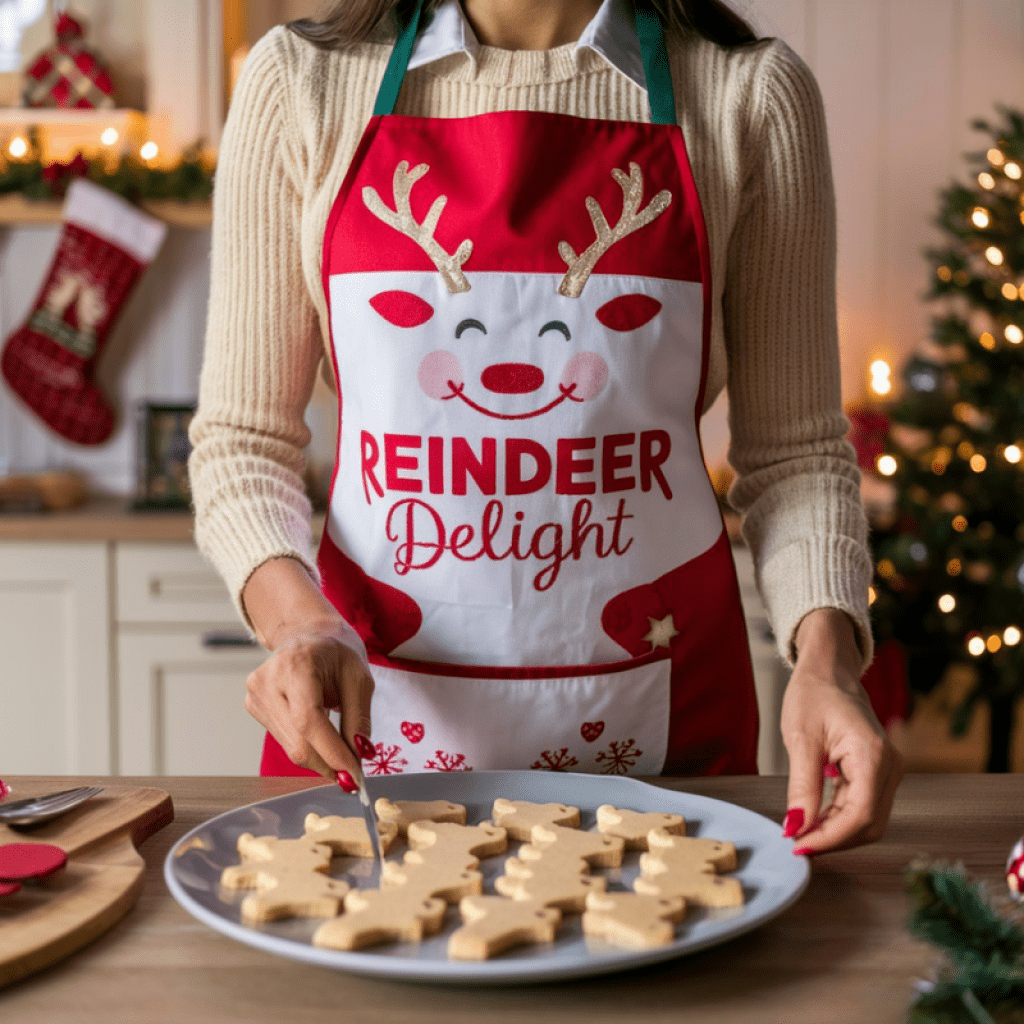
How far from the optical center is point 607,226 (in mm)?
1025

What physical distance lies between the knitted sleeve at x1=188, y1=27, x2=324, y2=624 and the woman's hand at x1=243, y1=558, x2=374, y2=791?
238 millimetres

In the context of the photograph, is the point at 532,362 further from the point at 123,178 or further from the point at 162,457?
the point at 123,178

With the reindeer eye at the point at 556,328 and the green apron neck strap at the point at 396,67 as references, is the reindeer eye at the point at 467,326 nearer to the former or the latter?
the reindeer eye at the point at 556,328

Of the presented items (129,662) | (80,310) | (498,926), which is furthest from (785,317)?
(80,310)

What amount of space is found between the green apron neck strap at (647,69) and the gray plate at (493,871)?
544 mm

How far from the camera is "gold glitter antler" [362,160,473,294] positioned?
1009 millimetres

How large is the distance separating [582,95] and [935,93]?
217 centimetres

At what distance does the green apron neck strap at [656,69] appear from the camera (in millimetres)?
1061

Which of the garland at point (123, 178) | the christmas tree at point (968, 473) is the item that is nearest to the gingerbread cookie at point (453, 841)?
the christmas tree at point (968, 473)

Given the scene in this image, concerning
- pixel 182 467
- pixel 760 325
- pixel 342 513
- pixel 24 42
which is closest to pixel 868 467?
pixel 182 467

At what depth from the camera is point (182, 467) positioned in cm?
267

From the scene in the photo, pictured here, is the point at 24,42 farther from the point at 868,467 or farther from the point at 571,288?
the point at 571,288

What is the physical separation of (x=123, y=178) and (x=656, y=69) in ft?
6.26

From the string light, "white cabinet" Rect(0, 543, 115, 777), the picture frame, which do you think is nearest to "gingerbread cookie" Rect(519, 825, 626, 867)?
"white cabinet" Rect(0, 543, 115, 777)
